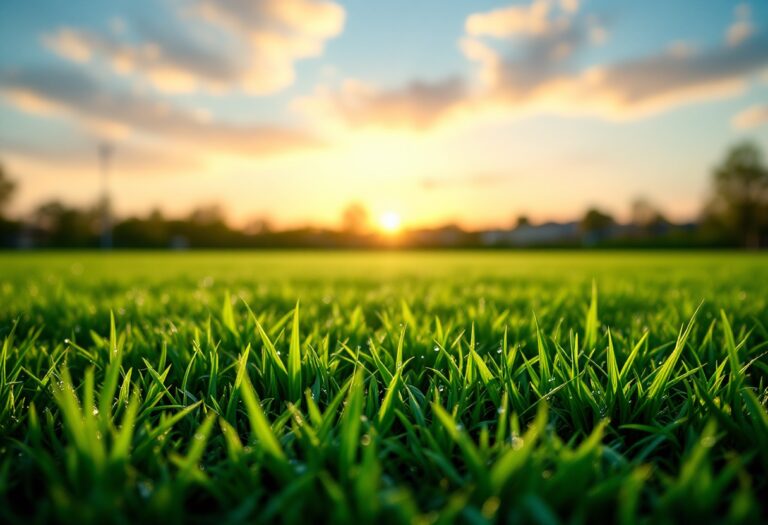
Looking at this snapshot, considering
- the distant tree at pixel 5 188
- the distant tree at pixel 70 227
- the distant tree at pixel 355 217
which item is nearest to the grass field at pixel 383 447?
the distant tree at pixel 70 227

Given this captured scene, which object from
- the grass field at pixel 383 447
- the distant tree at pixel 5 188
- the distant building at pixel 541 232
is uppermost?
the distant tree at pixel 5 188

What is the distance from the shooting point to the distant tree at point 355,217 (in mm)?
81062

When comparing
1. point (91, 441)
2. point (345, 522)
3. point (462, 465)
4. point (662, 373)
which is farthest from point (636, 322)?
point (91, 441)

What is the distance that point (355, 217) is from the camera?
82.3m

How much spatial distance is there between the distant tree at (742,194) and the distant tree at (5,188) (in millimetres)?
83514

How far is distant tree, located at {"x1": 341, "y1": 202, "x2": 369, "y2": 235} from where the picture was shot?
8106 centimetres

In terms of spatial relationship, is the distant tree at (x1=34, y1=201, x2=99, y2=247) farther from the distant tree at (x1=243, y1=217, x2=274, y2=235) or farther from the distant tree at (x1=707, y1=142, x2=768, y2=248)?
the distant tree at (x1=707, y1=142, x2=768, y2=248)

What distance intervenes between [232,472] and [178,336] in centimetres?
90

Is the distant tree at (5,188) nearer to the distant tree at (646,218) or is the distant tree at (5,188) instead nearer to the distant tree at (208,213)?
the distant tree at (208,213)

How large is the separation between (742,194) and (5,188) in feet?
283

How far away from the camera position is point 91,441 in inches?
26.0

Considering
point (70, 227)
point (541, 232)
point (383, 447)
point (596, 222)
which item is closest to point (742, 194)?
point (596, 222)

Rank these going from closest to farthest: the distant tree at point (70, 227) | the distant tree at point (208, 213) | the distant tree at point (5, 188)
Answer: the distant tree at point (5, 188)
the distant tree at point (70, 227)
the distant tree at point (208, 213)

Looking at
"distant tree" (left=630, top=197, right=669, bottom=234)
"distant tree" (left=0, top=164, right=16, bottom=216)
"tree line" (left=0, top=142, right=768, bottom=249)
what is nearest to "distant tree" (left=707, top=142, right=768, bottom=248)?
"tree line" (left=0, top=142, right=768, bottom=249)
